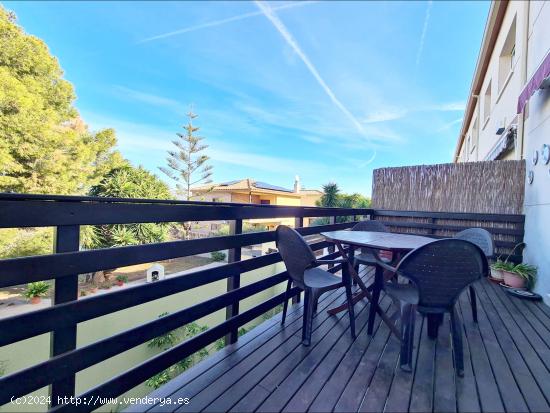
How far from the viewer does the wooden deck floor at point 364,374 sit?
1238 mm

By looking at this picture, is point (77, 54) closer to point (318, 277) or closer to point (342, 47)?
point (342, 47)

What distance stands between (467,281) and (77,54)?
1483 cm

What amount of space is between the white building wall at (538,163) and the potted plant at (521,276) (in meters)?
0.10

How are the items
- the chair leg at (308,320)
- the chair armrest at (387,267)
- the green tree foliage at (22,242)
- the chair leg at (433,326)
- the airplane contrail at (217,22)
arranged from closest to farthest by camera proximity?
the chair armrest at (387,267) < the chair leg at (308,320) < the chair leg at (433,326) < the green tree foliage at (22,242) < the airplane contrail at (217,22)

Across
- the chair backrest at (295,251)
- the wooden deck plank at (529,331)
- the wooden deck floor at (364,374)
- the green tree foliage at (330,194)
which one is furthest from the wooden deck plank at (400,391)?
the green tree foliage at (330,194)

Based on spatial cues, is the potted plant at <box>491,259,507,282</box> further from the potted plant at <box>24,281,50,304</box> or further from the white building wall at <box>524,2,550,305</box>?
the potted plant at <box>24,281,50,304</box>

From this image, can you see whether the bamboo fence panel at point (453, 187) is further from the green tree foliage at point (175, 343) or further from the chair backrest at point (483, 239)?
the green tree foliage at point (175, 343)

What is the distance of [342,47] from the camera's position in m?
8.16

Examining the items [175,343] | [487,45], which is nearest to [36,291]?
[175,343]

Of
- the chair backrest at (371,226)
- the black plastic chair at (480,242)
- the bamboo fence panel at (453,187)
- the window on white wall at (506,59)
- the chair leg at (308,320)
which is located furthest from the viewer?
the window on white wall at (506,59)

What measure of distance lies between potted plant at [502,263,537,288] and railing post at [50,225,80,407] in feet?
13.9

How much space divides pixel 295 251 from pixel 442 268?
2.82 ft

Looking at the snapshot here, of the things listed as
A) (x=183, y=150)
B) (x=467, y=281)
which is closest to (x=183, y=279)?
(x=467, y=281)

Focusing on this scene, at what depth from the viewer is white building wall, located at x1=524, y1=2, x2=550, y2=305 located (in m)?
2.81
